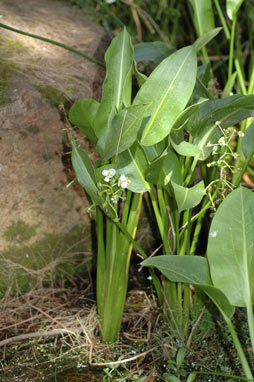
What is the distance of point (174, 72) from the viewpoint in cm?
99

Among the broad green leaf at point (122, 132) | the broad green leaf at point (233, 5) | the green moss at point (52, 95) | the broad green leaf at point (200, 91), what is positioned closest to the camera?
the broad green leaf at point (122, 132)

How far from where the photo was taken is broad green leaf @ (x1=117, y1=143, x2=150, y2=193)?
1059 mm

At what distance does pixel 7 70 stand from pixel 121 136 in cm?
68

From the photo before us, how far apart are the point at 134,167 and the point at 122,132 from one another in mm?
147

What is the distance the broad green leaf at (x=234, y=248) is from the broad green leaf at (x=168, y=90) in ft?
0.71

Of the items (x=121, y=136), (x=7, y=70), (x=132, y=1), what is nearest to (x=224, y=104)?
(x=121, y=136)

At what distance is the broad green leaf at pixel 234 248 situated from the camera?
38.7 inches

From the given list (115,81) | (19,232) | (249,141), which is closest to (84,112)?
(115,81)

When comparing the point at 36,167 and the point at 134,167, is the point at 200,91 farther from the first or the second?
the point at 36,167

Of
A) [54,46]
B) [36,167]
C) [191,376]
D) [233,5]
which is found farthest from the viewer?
[54,46]

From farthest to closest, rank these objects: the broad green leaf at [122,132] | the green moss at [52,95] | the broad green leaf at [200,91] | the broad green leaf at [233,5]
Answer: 1. the green moss at [52,95]
2. the broad green leaf at [233,5]
3. the broad green leaf at [200,91]
4. the broad green leaf at [122,132]

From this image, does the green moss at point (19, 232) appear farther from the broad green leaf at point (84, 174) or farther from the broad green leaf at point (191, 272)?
the broad green leaf at point (191, 272)

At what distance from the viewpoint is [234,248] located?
3.25 ft

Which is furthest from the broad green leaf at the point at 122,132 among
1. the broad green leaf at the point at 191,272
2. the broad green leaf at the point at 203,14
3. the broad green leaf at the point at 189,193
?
the broad green leaf at the point at 203,14
